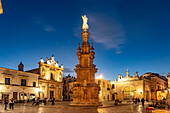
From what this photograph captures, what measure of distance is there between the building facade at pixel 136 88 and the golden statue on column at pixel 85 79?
29.7m

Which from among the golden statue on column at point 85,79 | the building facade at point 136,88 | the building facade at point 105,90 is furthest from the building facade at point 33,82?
the golden statue on column at point 85,79

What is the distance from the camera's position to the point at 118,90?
53.1 metres

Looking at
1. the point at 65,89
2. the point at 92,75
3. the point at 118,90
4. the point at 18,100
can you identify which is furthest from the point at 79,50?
the point at 65,89

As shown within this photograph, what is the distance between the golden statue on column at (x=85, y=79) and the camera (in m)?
21.4

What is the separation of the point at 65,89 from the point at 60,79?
906cm

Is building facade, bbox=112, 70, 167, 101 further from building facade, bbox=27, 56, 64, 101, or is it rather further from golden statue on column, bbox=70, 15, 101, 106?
golden statue on column, bbox=70, 15, 101, 106

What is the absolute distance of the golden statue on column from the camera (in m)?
21.4

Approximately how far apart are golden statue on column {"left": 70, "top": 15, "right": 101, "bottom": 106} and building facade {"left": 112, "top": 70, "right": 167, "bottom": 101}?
97.6 feet

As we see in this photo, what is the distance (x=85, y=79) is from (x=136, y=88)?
1225 inches

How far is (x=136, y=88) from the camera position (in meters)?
49.1

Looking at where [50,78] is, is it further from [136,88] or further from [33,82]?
[136,88]

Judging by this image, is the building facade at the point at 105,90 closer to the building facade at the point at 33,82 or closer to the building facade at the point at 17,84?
the building facade at the point at 33,82

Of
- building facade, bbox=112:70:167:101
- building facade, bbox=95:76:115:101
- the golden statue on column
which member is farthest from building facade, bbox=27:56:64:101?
the golden statue on column

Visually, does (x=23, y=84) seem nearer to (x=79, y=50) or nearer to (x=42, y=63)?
(x=42, y=63)
